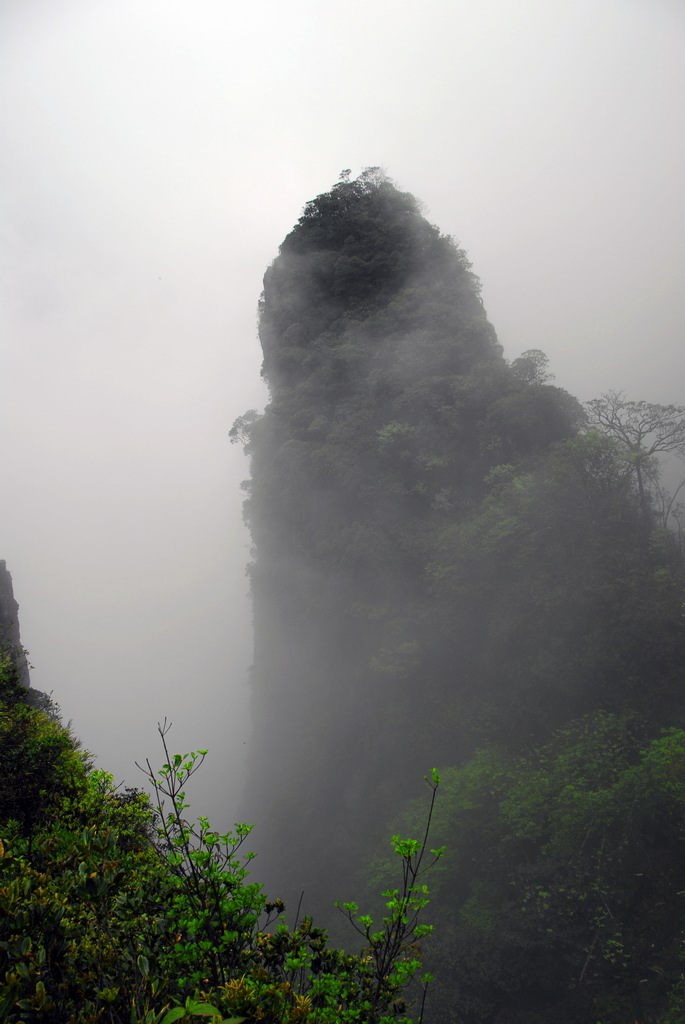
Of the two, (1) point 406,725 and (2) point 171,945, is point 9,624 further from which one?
(2) point 171,945

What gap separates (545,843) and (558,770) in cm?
202

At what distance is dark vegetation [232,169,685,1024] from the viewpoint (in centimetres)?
1376

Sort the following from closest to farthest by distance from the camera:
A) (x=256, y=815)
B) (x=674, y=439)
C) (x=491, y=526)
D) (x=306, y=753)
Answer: (x=491, y=526) < (x=674, y=439) < (x=306, y=753) < (x=256, y=815)

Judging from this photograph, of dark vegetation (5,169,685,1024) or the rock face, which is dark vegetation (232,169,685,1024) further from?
the rock face

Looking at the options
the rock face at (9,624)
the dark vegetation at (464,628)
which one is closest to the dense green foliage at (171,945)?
the dark vegetation at (464,628)

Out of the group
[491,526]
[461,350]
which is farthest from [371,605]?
[461,350]

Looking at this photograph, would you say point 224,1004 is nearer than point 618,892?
Yes

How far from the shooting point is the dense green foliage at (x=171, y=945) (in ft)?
10.8

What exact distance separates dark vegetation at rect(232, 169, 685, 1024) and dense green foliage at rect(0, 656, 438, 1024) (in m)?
10.9

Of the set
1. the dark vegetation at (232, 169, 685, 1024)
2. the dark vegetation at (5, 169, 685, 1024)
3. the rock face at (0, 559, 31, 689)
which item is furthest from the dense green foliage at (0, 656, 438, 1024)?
the rock face at (0, 559, 31, 689)

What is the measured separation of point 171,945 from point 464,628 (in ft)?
63.1

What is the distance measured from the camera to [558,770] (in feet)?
51.5

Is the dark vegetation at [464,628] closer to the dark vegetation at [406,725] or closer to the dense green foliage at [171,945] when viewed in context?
the dark vegetation at [406,725]

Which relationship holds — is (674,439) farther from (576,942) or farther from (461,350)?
(576,942)
